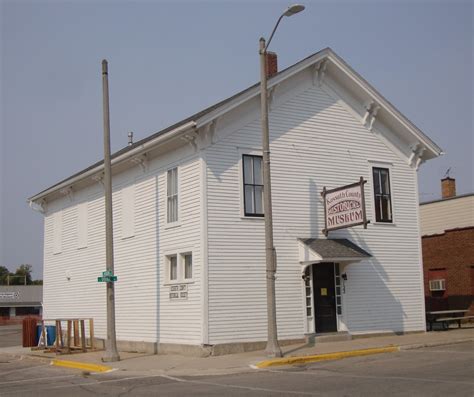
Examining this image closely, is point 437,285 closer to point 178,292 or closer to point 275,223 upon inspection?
point 275,223

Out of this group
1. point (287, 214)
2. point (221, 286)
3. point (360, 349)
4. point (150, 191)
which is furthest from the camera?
point (150, 191)

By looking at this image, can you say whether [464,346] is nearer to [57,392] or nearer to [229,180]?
[229,180]

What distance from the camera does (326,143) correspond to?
859 inches

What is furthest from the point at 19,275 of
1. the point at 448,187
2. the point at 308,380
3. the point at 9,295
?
the point at 308,380

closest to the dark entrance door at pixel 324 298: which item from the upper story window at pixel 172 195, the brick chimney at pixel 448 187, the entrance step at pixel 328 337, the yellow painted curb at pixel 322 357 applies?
the entrance step at pixel 328 337

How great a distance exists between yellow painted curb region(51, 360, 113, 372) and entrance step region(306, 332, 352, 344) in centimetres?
628

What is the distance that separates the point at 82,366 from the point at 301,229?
7.76 metres

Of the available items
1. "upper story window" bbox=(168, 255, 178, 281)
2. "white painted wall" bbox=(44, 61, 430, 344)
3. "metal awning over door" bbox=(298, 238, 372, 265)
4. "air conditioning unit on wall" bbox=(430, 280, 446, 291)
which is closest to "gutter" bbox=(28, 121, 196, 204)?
"white painted wall" bbox=(44, 61, 430, 344)

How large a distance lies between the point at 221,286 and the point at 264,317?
5.68ft

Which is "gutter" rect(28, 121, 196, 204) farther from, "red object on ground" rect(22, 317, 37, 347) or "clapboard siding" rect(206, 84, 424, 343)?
"red object on ground" rect(22, 317, 37, 347)

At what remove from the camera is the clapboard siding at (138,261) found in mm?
19281

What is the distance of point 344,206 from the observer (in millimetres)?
19672

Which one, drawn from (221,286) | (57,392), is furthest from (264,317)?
(57,392)

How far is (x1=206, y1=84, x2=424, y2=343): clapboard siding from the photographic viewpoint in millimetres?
18891
